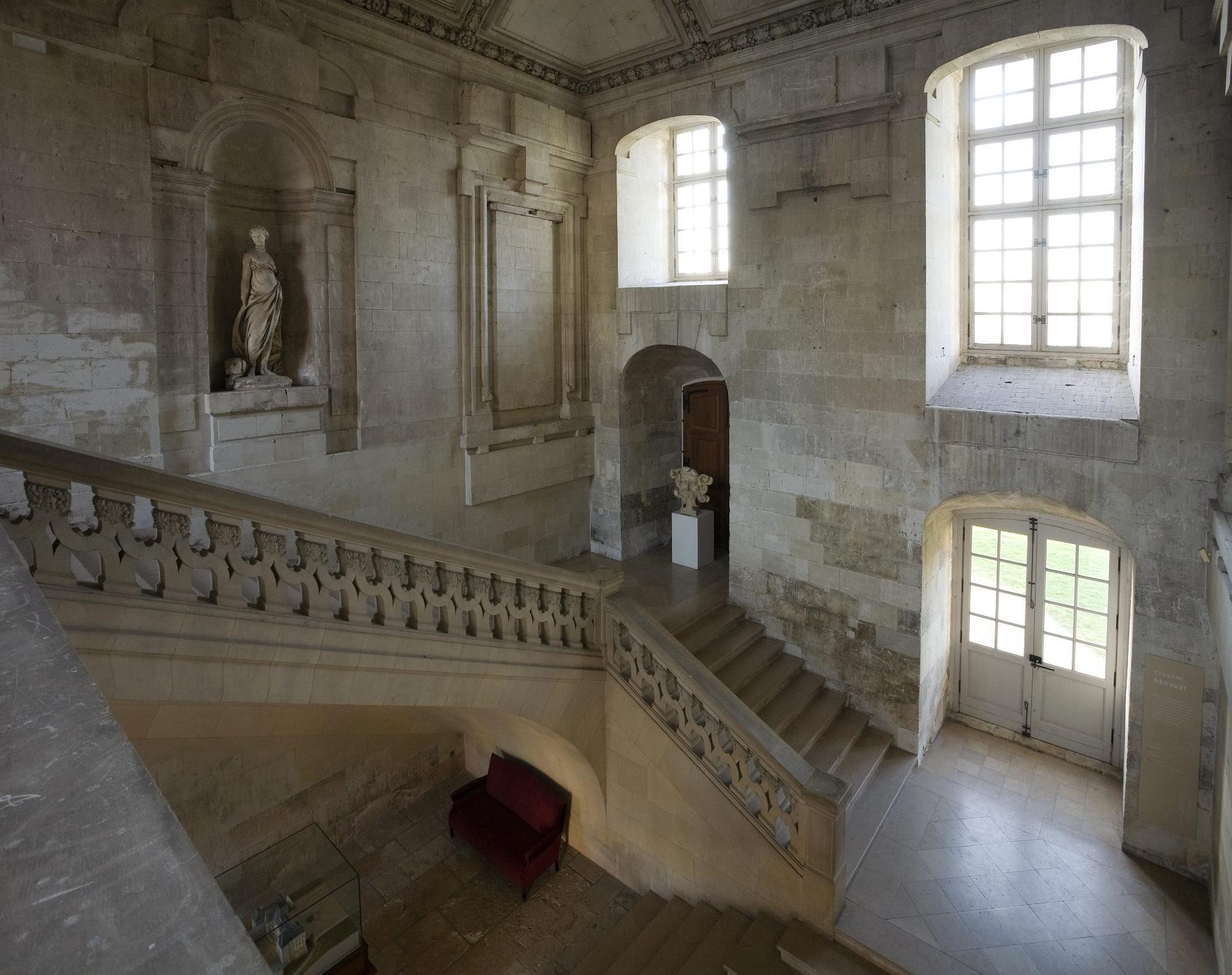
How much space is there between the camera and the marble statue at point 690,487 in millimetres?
9422

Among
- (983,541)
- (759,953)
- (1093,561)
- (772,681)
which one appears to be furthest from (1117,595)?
(759,953)

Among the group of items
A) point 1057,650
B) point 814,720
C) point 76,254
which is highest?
point 76,254

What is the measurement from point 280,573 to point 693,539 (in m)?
5.96

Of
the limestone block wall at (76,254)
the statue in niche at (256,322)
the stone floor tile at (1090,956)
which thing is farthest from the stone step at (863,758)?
the limestone block wall at (76,254)

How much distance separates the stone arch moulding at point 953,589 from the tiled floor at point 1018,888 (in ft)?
2.26

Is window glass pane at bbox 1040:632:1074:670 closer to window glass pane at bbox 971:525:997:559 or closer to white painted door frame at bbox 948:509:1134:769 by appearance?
white painted door frame at bbox 948:509:1134:769

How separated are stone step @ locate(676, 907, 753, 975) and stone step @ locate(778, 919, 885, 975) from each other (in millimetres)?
355

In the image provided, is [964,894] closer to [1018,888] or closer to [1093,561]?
[1018,888]

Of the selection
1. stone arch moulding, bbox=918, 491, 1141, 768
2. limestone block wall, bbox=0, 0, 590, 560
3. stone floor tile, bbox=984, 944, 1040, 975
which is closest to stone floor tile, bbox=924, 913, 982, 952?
stone floor tile, bbox=984, 944, 1040, 975

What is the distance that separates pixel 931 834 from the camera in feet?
21.5

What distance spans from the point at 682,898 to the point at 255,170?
282 inches

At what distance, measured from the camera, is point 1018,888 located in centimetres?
593

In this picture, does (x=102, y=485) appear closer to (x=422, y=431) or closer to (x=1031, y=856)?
(x=422, y=431)

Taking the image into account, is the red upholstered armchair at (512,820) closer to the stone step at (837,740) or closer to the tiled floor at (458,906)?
the tiled floor at (458,906)
